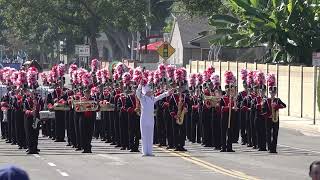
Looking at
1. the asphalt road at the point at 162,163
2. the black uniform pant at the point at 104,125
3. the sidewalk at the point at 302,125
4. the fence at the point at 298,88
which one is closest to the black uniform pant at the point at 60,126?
the asphalt road at the point at 162,163

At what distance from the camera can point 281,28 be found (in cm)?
4297

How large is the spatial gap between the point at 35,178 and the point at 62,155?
518 cm

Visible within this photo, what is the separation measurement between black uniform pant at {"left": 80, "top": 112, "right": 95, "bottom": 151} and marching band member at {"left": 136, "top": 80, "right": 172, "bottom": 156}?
1249 millimetres

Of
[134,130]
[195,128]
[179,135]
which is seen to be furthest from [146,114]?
[195,128]

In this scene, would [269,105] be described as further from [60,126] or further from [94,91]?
[60,126]

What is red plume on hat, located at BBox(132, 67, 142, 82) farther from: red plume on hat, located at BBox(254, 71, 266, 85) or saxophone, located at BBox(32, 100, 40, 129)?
red plume on hat, located at BBox(254, 71, 266, 85)

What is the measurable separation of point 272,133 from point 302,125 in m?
12.3

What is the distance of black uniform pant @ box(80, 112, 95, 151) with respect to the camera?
20.5 meters

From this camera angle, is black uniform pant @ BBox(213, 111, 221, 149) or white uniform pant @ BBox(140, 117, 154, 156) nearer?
white uniform pant @ BBox(140, 117, 154, 156)

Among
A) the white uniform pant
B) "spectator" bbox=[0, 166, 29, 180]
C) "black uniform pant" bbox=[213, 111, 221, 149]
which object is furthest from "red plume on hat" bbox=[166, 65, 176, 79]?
"spectator" bbox=[0, 166, 29, 180]

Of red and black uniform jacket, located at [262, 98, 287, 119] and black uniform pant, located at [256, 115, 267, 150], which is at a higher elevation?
red and black uniform jacket, located at [262, 98, 287, 119]

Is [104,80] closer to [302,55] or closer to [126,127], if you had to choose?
[126,127]

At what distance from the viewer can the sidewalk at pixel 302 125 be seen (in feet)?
102

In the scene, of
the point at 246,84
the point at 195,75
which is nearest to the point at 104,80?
the point at 195,75
